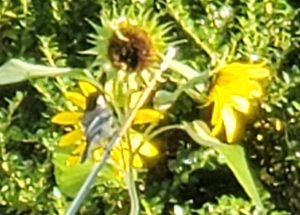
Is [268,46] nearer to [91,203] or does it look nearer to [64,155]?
[91,203]

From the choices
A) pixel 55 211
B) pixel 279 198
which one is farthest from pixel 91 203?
pixel 279 198

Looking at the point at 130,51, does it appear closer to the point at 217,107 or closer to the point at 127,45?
the point at 127,45

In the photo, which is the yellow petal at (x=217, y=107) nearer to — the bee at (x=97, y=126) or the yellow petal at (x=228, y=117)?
the yellow petal at (x=228, y=117)

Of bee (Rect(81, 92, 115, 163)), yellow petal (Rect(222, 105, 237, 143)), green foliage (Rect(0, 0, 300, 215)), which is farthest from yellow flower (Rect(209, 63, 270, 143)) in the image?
green foliage (Rect(0, 0, 300, 215))

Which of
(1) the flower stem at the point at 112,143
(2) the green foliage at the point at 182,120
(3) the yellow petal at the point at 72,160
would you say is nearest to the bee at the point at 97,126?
(1) the flower stem at the point at 112,143

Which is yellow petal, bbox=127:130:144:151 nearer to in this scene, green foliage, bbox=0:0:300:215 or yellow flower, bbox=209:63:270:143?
yellow flower, bbox=209:63:270:143
